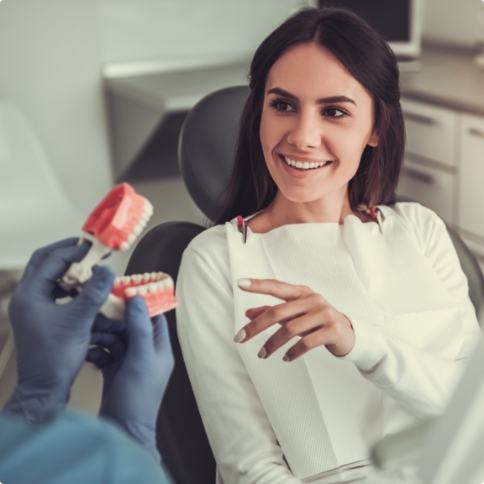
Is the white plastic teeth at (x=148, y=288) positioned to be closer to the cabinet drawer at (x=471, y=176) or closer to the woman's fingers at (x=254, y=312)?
the woman's fingers at (x=254, y=312)

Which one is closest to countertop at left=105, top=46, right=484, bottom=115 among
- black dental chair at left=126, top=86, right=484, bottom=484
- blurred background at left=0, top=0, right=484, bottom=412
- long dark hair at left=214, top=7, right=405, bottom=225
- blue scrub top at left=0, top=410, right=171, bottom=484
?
blurred background at left=0, top=0, right=484, bottom=412

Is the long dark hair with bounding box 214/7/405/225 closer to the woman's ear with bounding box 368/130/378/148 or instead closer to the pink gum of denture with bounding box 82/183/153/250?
the woman's ear with bounding box 368/130/378/148

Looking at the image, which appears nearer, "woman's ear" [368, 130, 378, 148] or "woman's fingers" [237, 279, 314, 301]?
"woman's fingers" [237, 279, 314, 301]

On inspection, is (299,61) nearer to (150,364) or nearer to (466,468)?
(150,364)

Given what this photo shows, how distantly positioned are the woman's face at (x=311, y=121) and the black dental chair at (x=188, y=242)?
19 cm

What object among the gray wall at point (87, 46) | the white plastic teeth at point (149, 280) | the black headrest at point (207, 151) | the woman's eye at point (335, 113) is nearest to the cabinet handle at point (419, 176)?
the gray wall at point (87, 46)

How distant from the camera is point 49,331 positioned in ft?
2.01

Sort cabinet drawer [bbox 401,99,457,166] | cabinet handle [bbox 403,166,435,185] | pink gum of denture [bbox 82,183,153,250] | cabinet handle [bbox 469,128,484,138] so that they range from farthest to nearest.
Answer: cabinet handle [bbox 403,166,435,185], cabinet drawer [bbox 401,99,457,166], cabinet handle [bbox 469,128,484,138], pink gum of denture [bbox 82,183,153,250]

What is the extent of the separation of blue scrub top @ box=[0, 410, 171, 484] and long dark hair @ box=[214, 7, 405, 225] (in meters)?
0.58

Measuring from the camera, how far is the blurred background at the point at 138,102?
171 cm

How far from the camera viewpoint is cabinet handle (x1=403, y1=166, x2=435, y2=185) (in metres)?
1.92

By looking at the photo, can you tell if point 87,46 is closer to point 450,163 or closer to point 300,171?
point 450,163

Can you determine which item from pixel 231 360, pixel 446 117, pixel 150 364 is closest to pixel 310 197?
pixel 231 360

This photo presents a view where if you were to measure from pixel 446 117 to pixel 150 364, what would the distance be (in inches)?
53.3
